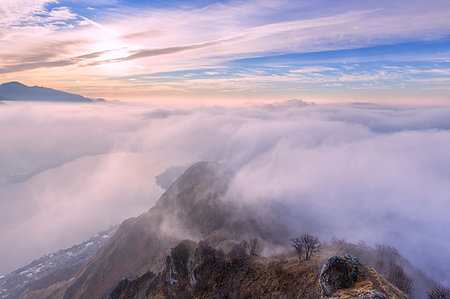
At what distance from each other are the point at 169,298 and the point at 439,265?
12190cm

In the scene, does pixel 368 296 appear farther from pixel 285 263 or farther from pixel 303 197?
pixel 303 197

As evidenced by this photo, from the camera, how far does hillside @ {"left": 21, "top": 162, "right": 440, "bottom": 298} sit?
35.4 metres

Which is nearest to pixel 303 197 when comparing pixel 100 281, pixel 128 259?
pixel 128 259

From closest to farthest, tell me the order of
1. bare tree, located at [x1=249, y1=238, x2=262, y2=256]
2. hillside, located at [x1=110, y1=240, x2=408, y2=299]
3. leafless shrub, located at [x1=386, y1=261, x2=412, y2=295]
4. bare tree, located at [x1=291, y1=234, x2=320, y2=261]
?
hillside, located at [x1=110, y1=240, x2=408, y2=299], leafless shrub, located at [x1=386, y1=261, x2=412, y2=295], bare tree, located at [x1=291, y1=234, x2=320, y2=261], bare tree, located at [x1=249, y1=238, x2=262, y2=256]

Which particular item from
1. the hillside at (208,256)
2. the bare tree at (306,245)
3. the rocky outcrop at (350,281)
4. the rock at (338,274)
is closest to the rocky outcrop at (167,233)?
the hillside at (208,256)

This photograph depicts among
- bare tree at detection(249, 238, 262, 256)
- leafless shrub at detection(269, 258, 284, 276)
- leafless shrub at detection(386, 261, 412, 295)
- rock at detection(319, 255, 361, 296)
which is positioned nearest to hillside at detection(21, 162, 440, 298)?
leafless shrub at detection(386, 261, 412, 295)

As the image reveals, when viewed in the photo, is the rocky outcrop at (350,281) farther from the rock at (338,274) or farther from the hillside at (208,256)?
the hillside at (208,256)

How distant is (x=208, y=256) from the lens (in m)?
44.4

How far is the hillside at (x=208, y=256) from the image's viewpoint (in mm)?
35422

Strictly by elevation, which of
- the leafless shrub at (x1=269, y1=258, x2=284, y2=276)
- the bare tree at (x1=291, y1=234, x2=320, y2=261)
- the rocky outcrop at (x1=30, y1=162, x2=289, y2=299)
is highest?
the leafless shrub at (x1=269, y1=258, x2=284, y2=276)

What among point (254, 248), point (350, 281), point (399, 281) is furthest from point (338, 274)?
point (254, 248)

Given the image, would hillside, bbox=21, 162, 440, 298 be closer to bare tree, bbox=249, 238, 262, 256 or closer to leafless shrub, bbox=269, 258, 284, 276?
leafless shrub, bbox=269, 258, 284, 276

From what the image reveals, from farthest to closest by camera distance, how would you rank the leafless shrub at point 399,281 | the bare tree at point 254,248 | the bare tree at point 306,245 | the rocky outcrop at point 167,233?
the rocky outcrop at point 167,233 < the bare tree at point 254,248 < the bare tree at point 306,245 < the leafless shrub at point 399,281

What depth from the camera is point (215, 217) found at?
120m
